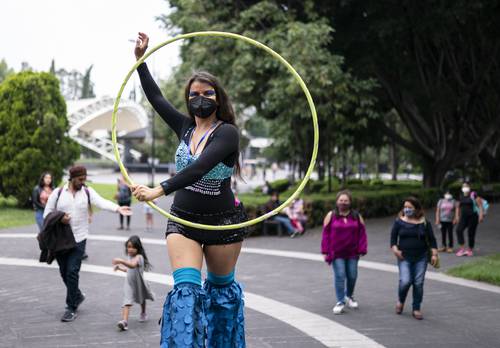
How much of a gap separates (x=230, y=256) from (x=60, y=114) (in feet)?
72.5

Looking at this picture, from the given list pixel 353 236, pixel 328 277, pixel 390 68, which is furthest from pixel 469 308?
pixel 390 68

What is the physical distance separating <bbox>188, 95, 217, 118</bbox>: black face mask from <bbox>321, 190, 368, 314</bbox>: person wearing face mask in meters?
4.44

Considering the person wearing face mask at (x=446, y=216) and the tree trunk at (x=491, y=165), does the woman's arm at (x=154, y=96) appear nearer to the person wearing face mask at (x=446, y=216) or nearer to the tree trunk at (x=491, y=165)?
the person wearing face mask at (x=446, y=216)

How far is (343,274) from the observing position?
28.4 feet

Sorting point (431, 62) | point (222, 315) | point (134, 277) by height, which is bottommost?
point (134, 277)

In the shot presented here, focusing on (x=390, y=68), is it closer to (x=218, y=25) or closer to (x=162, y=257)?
(x=218, y=25)

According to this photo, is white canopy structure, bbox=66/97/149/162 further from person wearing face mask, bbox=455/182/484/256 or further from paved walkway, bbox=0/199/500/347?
paved walkway, bbox=0/199/500/347

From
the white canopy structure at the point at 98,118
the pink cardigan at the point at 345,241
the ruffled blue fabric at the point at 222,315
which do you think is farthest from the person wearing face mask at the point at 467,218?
the white canopy structure at the point at 98,118

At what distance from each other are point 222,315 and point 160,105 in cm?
159

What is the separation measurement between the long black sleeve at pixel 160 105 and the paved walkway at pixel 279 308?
2.83 metres

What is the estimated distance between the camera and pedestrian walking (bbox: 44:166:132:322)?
7.89 m

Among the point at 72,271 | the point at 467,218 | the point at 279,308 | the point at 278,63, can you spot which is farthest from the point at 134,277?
the point at 278,63

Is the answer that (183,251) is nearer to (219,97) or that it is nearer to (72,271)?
(219,97)

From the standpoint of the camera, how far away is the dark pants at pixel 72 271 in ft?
25.8
